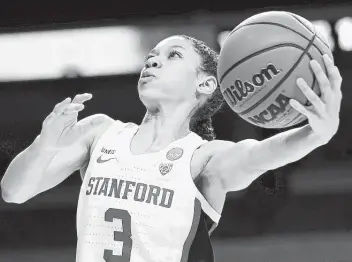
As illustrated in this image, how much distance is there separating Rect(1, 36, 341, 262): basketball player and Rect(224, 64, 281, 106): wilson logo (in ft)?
0.54

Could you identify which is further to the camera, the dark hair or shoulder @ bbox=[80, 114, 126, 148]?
the dark hair

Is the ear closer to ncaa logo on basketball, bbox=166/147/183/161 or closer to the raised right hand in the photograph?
ncaa logo on basketball, bbox=166/147/183/161

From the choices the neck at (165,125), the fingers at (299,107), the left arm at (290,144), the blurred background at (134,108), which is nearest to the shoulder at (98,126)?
the neck at (165,125)

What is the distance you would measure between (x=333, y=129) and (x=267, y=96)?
22 cm

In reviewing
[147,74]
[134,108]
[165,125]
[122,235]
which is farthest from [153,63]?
[134,108]

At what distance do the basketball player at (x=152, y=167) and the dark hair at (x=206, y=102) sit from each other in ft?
0.24

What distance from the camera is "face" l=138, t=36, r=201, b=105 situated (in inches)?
86.4

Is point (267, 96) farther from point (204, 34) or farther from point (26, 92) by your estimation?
point (26, 92)

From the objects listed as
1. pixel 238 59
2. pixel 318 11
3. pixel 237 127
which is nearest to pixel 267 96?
pixel 238 59

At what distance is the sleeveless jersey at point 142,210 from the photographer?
1956mm

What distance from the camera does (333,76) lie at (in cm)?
169

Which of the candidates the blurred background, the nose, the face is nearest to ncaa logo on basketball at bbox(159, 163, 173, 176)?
the face

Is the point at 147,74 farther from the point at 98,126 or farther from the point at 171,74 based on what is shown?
the point at 98,126

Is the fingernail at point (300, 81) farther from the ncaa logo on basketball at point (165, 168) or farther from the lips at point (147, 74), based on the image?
the lips at point (147, 74)
